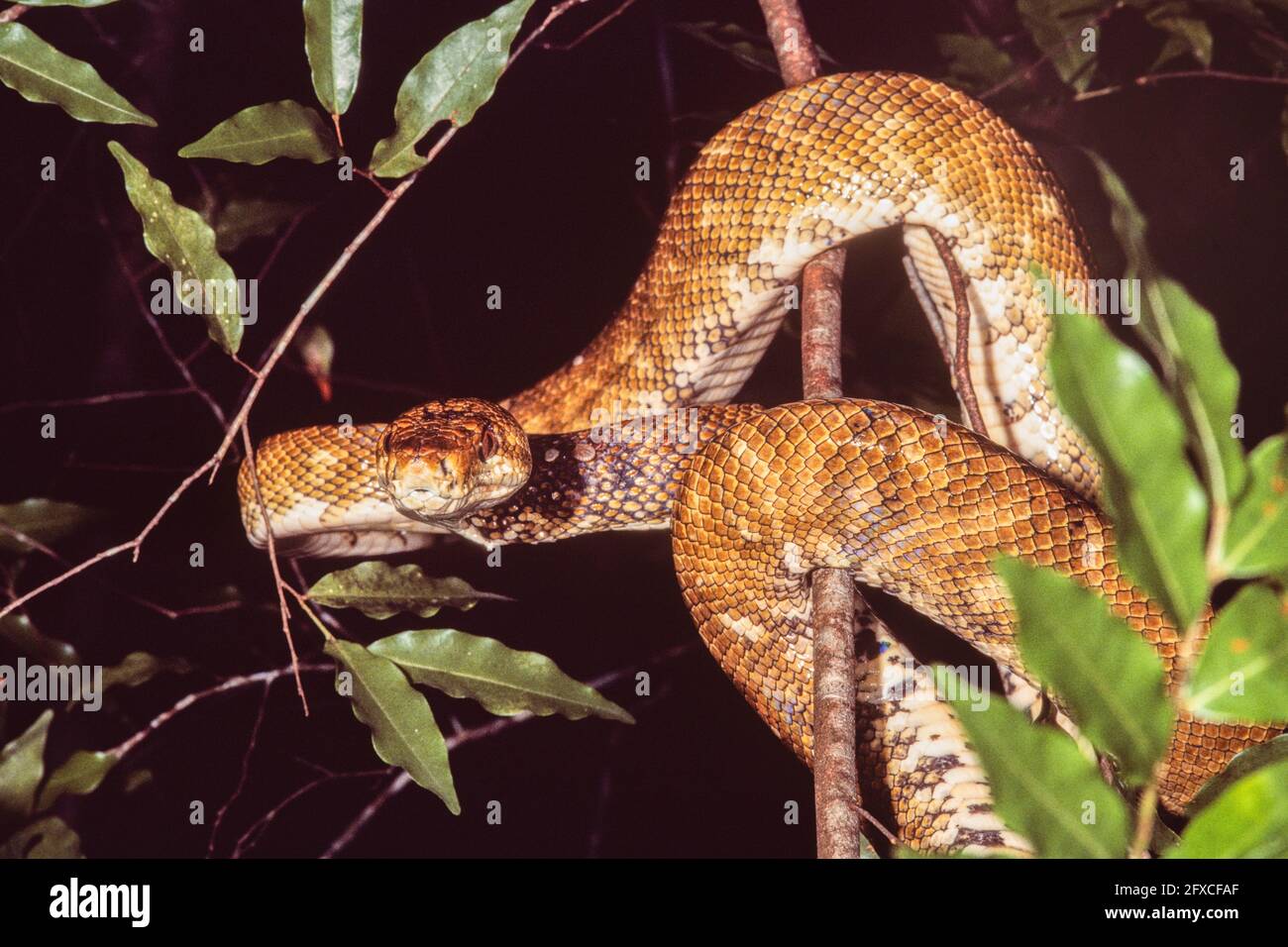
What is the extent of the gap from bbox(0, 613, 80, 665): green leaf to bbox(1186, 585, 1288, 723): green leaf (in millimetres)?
1834

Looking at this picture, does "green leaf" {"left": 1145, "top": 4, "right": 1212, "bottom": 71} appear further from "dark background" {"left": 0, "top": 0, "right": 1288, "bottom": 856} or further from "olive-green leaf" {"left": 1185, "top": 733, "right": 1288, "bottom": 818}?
"olive-green leaf" {"left": 1185, "top": 733, "right": 1288, "bottom": 818}

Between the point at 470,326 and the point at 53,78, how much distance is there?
1.80 metres

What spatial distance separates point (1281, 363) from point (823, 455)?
6.17 feet

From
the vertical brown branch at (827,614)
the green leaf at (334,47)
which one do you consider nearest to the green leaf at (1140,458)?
the vertical brown branch at (827,614)

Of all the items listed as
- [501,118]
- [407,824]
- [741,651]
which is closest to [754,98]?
[501,118]

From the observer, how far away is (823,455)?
134 centimetres

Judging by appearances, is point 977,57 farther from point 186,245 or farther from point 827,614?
point 186,245

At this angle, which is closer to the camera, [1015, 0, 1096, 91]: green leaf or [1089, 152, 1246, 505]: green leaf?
[1089, 152, 1246, 505]: green leaf

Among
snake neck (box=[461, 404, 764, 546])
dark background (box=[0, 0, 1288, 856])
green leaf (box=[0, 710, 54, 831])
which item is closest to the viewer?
green leaf (box=[0, 710, 54, 831])

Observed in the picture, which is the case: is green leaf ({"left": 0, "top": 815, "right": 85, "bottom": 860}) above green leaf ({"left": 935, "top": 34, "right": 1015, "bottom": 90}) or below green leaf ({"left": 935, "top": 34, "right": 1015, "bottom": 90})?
below

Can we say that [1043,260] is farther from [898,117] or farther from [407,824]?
[407,824]

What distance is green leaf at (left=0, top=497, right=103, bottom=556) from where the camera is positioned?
6.15 ft

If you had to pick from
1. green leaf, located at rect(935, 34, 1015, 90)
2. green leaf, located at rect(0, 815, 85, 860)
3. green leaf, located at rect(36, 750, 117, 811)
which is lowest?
green leaf, located at rect(0, 815, 85, 860)

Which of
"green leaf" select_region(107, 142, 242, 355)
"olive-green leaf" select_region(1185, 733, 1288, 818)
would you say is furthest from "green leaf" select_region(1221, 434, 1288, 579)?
"green leaf" select_region(107, 142, 242, 355)
